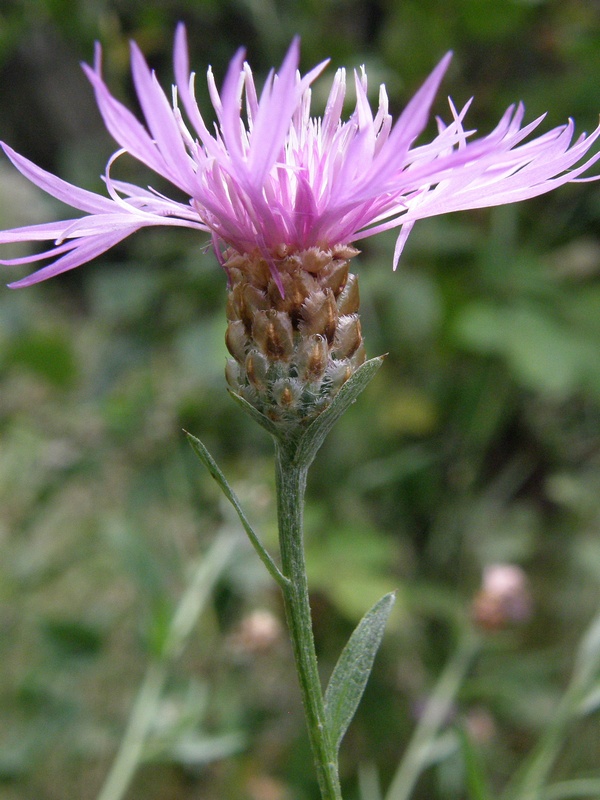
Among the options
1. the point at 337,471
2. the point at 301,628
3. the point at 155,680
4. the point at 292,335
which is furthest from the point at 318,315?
the point at 337,471

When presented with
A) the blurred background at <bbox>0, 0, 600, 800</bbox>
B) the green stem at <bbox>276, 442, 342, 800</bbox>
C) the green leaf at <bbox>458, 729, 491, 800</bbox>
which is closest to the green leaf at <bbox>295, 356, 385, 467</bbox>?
the green stem at <bbox>276, 442, 342, 800</bbox>

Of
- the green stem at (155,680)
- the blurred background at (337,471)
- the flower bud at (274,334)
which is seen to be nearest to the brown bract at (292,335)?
the flower bud at (274,334)

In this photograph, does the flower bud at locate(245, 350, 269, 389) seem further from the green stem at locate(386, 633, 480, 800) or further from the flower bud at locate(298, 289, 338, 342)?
the green stem at locate(386, 633, 480, 800)

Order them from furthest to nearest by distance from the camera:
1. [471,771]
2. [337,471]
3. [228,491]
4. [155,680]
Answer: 1. [337,471]
2. [155,680]
3. [471,771]
4. [228,491]

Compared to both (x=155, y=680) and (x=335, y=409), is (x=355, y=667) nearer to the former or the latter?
(x=335, y=409)

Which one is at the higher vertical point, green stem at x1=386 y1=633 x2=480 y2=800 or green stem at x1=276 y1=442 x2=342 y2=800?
green stem at x1=276 y1=442 x2=342 y2=800

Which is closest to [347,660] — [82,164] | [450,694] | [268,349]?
[268,349]
